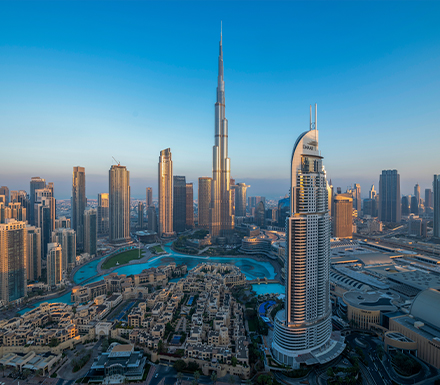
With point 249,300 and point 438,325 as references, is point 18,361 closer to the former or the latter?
point 249,300

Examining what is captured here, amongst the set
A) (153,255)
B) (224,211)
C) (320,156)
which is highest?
(320,156)

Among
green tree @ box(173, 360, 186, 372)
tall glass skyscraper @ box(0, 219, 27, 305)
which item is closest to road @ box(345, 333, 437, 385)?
green tree @ box(173, 360, 186, 372)

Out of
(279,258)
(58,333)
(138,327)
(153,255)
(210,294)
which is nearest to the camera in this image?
(58,333)

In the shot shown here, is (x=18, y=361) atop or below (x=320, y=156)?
below

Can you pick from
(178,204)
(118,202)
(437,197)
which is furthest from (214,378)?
(178,204)

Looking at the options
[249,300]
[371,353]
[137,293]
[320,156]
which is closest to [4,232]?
[137,293]

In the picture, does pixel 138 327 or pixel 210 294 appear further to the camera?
pixel 210 294

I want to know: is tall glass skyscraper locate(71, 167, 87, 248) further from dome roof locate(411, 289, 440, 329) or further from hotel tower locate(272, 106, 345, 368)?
dome roof locate(411, 289, 440, 329)
